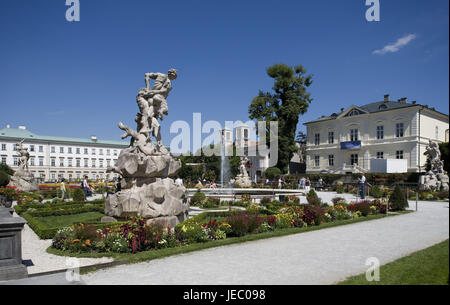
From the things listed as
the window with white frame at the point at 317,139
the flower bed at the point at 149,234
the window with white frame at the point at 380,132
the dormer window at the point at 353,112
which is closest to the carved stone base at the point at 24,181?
the flower bed at the point at 149,234

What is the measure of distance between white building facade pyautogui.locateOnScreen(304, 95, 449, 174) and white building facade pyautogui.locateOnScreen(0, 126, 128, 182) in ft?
144

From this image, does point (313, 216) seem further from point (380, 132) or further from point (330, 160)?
point (330, 160)

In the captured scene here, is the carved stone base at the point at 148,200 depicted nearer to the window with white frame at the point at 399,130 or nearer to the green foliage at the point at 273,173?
the green foliage at the point at 273,173

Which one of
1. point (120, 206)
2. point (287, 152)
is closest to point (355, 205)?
point (120, 206)

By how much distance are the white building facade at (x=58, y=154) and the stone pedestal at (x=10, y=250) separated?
63624 mm

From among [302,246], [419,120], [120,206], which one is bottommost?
[302,246]

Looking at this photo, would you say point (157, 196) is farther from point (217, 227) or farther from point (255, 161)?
point (255, 161)

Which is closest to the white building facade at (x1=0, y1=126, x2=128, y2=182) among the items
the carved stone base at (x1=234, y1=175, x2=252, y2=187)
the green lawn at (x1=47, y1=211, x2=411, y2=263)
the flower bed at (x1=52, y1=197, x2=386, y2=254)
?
the carved stone base at (x1=234, y1=175, x2=252, y2=187)

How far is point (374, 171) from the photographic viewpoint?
3725 centimetres

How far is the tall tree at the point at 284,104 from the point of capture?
44.7 meters

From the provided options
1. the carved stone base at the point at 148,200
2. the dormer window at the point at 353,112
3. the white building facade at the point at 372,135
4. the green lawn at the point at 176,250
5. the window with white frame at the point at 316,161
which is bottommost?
the green lawn at the point at 176,250

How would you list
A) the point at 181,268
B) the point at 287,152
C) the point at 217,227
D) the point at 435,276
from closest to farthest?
the point at 435,276, the point at 181,268, the point at 217,227, the point at 287,152

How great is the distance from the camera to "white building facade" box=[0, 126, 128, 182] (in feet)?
223

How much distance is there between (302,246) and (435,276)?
19.9ft
